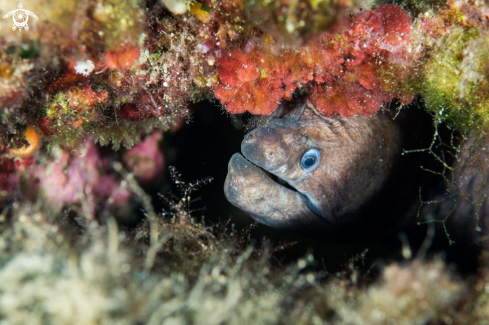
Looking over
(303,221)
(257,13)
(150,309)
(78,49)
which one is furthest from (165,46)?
(303,221)

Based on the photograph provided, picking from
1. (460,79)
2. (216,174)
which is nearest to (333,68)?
(460,79)

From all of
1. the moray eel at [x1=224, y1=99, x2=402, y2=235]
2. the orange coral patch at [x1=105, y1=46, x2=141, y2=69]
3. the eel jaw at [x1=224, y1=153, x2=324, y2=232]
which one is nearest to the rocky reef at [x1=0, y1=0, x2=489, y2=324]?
the orange coral patch at [x1=105, y1=46, x2=141, y2=69]

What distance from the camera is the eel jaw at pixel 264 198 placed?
372 cm

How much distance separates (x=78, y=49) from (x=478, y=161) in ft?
13.1

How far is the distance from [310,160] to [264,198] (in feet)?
2.53

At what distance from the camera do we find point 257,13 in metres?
1.97

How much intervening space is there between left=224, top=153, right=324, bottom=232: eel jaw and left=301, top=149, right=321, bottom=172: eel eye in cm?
48

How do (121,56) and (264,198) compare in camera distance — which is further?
(264,198)

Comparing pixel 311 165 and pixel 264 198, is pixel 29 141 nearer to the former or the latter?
pixel 264 198

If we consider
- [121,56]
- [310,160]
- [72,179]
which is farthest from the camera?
[72,179]

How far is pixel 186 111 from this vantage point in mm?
3516

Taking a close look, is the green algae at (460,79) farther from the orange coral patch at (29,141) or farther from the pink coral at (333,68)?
the orange coral patch at (29,141)

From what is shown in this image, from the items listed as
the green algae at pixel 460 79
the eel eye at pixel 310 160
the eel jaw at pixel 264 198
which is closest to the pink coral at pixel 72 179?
the eel jaw at pixel 264 198

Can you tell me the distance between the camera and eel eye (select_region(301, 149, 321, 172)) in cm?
370
